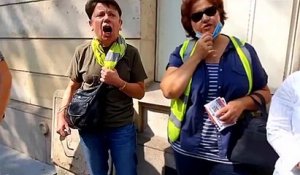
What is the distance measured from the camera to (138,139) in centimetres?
258

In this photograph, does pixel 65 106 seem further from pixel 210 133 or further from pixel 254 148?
pixel 254 148

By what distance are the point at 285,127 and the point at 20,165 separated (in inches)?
135

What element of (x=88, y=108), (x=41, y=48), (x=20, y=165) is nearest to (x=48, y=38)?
(x=41, y=48)

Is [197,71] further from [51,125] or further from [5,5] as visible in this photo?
[5,5]

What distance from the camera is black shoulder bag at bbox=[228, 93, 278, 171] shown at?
1.37 meters

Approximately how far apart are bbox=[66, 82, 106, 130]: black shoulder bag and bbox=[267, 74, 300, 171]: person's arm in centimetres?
107

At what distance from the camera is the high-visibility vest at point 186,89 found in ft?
4.73

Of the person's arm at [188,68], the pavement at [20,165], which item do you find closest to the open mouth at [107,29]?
the person's arm at [188,68]

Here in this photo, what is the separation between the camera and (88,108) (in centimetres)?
185

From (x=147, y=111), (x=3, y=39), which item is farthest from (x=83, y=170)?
(x=3, y=39)

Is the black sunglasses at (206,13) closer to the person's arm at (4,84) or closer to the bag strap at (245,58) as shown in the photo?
the bag strap at (245,58)

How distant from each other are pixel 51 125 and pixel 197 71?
2541mm

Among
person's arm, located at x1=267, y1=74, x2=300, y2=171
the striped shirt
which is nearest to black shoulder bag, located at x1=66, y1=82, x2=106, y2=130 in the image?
the striped shirt

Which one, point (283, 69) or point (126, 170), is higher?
point (283, 69)
